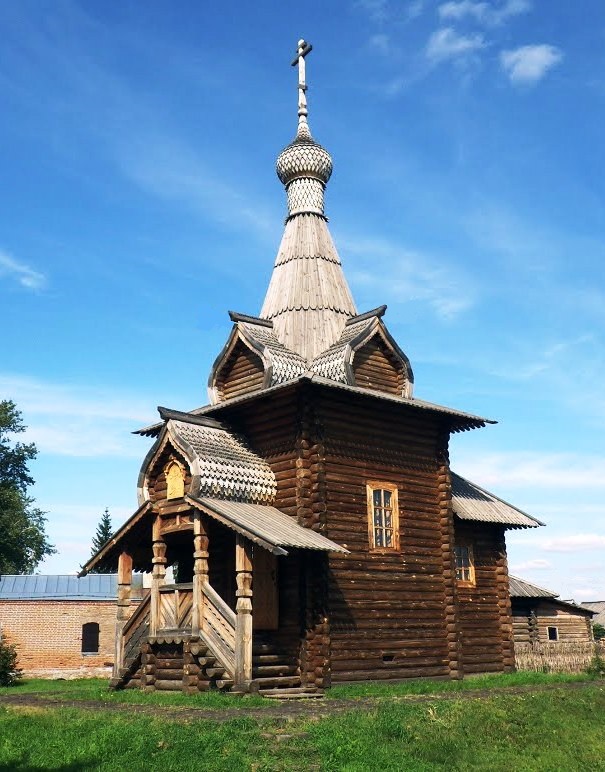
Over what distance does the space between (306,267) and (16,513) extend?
30.7 meters

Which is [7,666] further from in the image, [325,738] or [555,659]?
[325,738]

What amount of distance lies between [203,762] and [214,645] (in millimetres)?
5932

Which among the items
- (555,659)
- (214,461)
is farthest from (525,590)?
(214,461)

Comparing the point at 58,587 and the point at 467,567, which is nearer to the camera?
the point at 467,567

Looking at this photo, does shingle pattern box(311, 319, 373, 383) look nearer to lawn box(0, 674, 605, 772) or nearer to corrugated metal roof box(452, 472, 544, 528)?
corrugated metal roof box(452, 472, 544, 528)

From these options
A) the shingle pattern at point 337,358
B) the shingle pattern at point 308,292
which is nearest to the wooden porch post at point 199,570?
A: the shingle pattern at point 337,358

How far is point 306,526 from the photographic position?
659 inches

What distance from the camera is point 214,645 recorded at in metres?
15.1

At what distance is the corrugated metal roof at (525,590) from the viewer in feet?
86.9

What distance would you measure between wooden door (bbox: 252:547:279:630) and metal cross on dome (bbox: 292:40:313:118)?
12.7 m

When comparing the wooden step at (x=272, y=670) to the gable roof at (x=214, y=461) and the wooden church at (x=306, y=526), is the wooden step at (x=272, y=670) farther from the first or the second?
the gable roof at (x=214, y=461)

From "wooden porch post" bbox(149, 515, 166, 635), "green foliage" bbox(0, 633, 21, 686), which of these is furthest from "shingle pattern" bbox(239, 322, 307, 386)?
"green foliage" bbox(0, 633, 21, 686)

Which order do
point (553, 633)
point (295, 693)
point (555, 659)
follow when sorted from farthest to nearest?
point (553, 633), point (555, 659), point (295, 693)

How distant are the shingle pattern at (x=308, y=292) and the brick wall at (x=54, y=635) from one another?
1230 centimetres
